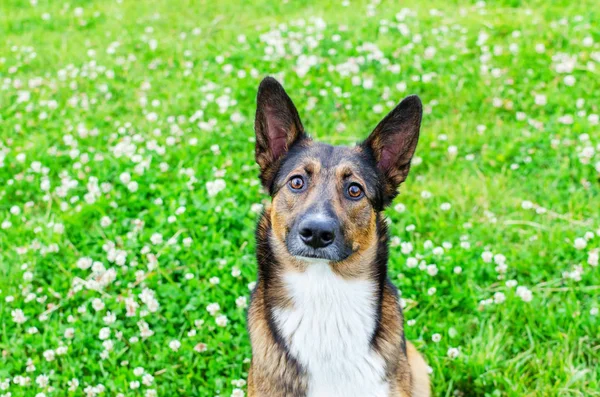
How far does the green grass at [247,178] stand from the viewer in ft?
15.1

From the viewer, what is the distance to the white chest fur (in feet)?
11.8

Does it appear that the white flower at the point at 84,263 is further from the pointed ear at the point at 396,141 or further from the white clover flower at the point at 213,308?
the pointed ear at the point at 396,141

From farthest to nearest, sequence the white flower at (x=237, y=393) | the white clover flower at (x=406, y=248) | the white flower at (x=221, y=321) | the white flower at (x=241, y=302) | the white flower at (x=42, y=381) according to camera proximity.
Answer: the white clover flower at (x=406, y=248) < the white flower at (x=241, y=302) < the white flower at (x=221, y=321) < the white flower at (x=42, y=381) < the white flower at (x=237, y=393)

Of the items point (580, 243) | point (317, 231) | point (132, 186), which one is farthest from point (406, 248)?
point (132, 186)

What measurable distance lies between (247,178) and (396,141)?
2632 mm

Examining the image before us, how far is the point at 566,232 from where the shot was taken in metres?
5.36

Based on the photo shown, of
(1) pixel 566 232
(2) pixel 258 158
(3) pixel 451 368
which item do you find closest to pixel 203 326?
(2) pixel 258 158

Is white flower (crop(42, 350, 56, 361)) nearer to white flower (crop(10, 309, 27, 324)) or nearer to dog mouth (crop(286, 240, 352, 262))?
white flower (crop(10, 309, 27, 324))

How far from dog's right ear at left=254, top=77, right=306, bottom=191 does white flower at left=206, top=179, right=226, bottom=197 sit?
1.80 metres

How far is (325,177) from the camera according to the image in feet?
12.3

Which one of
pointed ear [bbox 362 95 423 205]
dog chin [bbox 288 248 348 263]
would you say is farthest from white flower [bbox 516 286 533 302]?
dog chin [bbox 288 248 348 263]

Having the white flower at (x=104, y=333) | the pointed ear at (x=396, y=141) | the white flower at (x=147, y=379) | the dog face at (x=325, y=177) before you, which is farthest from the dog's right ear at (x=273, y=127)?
the white flower at (x=104, y=333)

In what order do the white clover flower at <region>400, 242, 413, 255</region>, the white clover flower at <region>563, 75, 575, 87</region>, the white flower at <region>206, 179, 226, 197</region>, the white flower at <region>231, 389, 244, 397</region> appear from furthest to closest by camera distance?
the white clover flower at <region>563, 75, 575, 87</region> < the white flower at <region>206, 179, 226, 197</region> < the white clover flower at <region>400, 242, 413, 255</region> < the white flower at <region>231, 389, 244, 397</region>

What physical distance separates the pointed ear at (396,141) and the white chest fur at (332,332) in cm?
72
